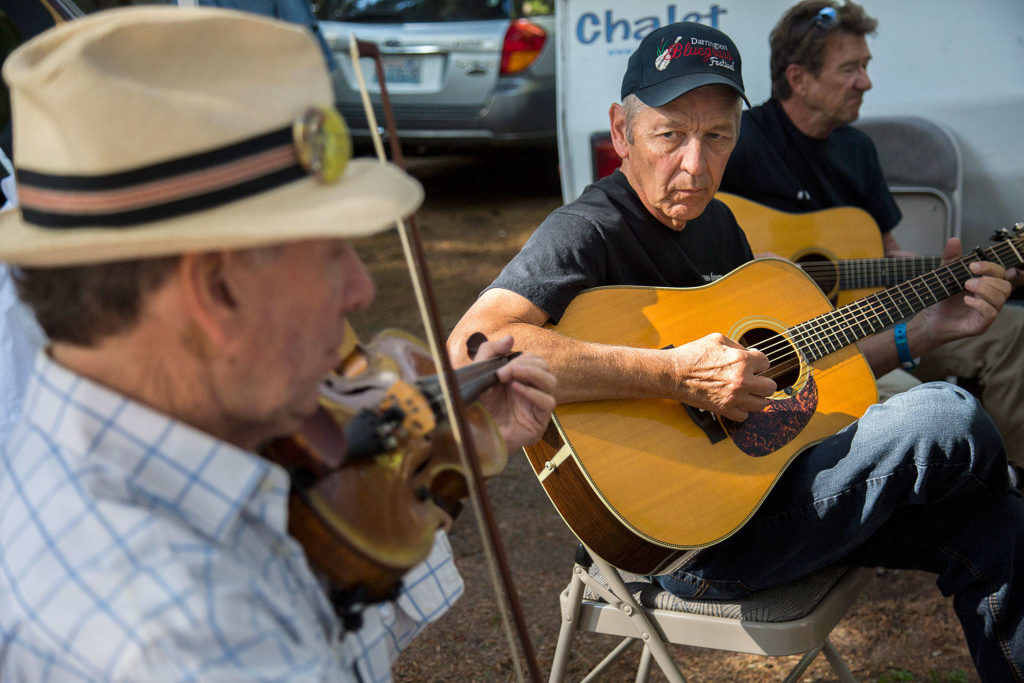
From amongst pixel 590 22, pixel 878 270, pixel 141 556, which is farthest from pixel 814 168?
pixel 141 556

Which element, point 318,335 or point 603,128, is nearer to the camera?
point 318,335

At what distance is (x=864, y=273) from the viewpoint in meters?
3.08

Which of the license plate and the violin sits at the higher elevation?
the violin

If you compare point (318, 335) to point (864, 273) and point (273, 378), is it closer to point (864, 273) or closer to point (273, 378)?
point (273, 378)

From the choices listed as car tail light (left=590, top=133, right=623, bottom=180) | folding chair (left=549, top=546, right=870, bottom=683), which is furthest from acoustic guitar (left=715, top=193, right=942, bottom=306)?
folding chair (left=549, top=546, right=870, bottom=683)

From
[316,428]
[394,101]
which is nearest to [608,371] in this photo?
[316,428]

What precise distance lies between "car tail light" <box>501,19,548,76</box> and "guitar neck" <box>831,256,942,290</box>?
4121mm

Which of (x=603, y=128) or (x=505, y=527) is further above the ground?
(x=603, y=128)

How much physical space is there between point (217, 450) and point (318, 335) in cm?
18

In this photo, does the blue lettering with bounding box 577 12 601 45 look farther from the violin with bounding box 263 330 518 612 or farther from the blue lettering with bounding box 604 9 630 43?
the violin with bounding box 263 330 518 612

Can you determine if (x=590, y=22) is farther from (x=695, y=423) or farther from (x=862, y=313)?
(x=695, y=423)

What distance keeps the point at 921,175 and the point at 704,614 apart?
223 cm

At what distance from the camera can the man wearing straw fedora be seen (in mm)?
916

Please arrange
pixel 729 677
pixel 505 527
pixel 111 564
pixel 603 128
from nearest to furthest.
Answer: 1. pixel 111 564
2. pixel 729 677
3. pixel 603 128
4. pixel 505 527
